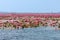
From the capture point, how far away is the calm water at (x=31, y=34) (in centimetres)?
1182

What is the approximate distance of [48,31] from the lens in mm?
14086

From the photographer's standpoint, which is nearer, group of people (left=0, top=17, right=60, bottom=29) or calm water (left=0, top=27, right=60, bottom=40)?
calm water (left=0, top=27, right=60, bottom=40)

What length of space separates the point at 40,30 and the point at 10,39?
306 centimetres

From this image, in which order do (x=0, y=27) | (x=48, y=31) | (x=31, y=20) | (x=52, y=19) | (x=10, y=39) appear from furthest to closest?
(x=52, y=19), (x=31, y=20), (x=0, y=27), (x=48, y=31), (x=10, y=39)

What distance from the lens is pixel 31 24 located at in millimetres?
15914

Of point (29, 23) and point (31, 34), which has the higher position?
point (29, 23)

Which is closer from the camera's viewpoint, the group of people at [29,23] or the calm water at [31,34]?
the calm water at [31,34]

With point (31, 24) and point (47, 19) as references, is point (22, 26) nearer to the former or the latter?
point (31, 24)

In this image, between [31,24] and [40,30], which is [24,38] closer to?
[40,30]

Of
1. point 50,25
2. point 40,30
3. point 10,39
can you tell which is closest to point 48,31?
point 40,30

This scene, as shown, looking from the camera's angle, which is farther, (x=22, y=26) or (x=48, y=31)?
(x=22, y=26)

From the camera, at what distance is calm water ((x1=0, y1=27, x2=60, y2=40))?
11820 millimetres

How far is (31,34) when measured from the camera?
13.2 metres

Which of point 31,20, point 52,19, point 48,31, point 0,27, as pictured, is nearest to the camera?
point 48,31
